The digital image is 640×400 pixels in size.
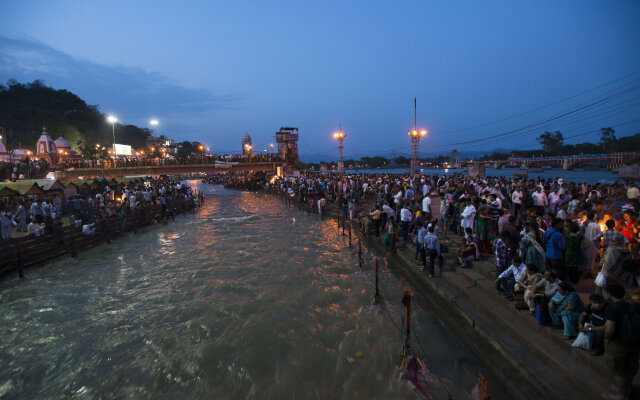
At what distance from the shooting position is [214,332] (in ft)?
26.1

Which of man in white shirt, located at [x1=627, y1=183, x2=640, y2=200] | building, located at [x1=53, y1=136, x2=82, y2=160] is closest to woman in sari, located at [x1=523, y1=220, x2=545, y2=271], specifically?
man in white shirt, located at [x1=627, y1=183, x2=640, y2=200]

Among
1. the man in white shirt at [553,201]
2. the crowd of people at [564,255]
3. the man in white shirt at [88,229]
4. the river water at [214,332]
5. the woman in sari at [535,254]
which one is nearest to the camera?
the crowd of people at [564,255]

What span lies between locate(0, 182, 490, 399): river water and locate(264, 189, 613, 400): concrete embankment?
0.45 meters

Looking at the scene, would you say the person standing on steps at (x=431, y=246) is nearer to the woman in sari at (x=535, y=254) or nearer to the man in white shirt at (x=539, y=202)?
the woman in sari at (x=535, y=254)

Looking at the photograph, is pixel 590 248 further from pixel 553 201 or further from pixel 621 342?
pixel 553 201

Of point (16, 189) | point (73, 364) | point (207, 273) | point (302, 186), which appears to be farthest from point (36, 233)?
point (302, 186)

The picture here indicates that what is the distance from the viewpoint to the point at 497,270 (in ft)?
23.6

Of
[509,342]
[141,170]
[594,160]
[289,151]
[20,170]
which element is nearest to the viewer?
[509,342]

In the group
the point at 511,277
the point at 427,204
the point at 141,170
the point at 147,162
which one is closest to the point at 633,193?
the point at 427,204

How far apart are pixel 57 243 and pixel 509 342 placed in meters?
17.0

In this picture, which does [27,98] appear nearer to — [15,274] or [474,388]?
[15,274]

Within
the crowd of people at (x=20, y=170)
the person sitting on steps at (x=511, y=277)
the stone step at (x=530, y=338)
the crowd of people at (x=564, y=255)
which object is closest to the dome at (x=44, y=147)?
the crowd of people at (x=20, y=170)

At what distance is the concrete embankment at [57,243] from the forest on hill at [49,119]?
4464 cm

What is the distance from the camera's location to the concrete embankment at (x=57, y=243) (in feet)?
36.5
